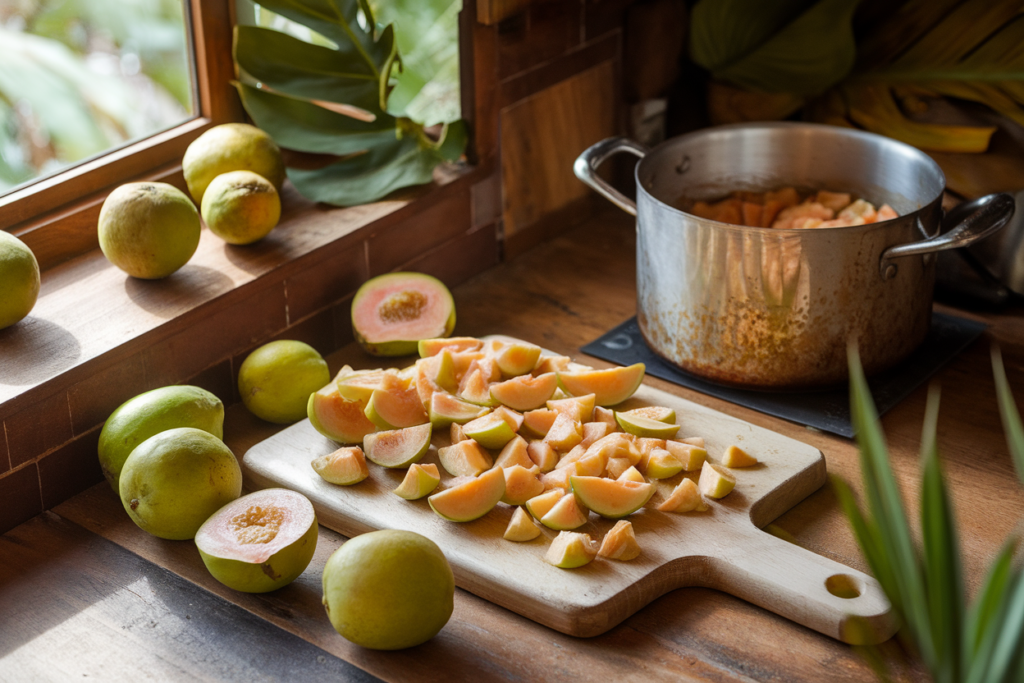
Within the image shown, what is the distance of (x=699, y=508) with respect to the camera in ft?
3.56

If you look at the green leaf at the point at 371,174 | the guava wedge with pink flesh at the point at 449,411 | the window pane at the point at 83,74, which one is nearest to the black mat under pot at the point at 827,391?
the guava wedge with pink flesh at the point at 449,411

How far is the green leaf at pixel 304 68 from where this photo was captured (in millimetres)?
1468

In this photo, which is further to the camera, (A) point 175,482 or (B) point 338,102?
(B) point 338,102

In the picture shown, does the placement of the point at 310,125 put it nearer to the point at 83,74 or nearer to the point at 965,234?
the point at 83,74

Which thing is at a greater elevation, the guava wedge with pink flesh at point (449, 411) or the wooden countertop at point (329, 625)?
the guava wedge with pink flesh at point (449, 411)

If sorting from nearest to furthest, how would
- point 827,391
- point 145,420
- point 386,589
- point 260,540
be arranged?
point 386,589, point 260,540, point 145,420, point 827,391

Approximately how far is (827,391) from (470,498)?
1.79ft

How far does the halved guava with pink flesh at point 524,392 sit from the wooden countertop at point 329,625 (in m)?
0.27

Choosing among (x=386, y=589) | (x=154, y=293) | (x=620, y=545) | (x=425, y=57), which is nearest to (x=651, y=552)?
(x=620, y=545)

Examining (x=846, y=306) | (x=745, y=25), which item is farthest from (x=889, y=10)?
(x=846, y=306)

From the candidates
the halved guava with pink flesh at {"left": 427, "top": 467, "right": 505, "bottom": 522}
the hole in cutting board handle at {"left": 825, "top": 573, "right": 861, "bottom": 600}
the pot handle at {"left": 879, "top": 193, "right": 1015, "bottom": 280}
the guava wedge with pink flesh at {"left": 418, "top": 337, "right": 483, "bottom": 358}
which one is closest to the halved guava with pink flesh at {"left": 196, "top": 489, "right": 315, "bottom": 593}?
the halved guava with pink flesh at {"left": 427, "top": 467, "right": 505, "bottom": 522}

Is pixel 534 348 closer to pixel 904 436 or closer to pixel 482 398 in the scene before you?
pixel 482 398

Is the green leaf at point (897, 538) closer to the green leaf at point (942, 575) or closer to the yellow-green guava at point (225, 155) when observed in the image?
the green leaf at point (942, 575)

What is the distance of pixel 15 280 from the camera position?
1.14 m
